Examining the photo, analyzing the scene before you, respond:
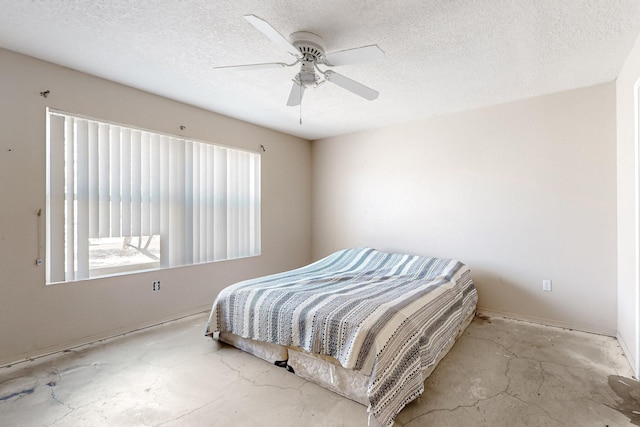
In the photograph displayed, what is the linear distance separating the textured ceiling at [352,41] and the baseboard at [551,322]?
236 centimetres

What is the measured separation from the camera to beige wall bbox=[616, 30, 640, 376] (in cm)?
212

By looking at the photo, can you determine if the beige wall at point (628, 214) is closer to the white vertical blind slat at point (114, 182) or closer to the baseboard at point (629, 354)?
the baseboard at point (629, 354)

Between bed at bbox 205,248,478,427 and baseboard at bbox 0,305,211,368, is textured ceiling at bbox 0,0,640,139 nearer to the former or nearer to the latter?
bed at bbox 205,248,478,427

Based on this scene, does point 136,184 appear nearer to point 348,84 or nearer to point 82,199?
point 82,199

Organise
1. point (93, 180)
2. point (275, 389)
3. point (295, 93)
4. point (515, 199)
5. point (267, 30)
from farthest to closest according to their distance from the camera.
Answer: point (515, 199), point (93, 180), point (295, 93), point (275, 389), point (267, 30)

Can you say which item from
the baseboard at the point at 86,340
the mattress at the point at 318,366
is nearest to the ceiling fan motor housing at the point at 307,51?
the mattress at the point at 318,366

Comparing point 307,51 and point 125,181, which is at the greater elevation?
point 307,51

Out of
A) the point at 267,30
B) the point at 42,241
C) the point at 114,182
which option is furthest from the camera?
the point at 114,182

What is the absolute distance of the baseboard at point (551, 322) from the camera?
109 inches

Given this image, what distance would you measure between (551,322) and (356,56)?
128 inches

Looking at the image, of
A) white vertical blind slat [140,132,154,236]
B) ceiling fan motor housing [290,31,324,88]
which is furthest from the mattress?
ceiling fan motor housing [290,31,324,88]

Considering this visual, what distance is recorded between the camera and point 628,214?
7.74 feet

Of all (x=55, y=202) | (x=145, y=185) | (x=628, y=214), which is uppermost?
(x=145, y=185)

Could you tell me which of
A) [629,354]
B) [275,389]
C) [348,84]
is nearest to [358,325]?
[275,389]
